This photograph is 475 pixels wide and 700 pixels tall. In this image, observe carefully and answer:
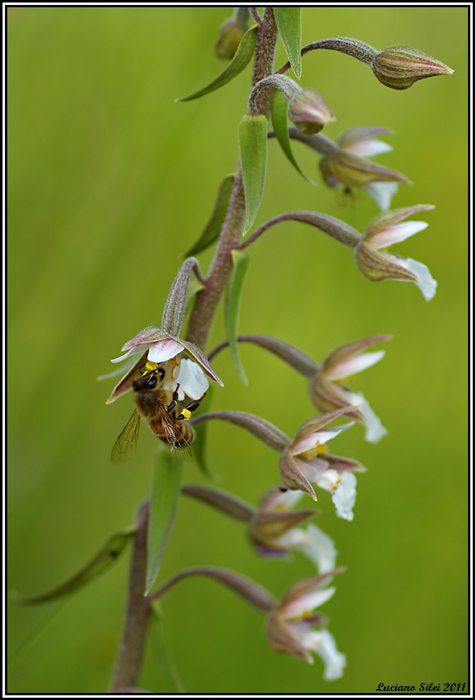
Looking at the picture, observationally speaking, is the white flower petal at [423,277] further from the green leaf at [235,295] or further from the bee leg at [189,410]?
the bee leg at [189,410]

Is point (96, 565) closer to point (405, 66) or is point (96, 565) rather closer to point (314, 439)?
point (314, 439)

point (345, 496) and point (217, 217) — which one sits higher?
point (217, 217)

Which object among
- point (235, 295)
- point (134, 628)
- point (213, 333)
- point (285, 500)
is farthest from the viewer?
point (213, 333)

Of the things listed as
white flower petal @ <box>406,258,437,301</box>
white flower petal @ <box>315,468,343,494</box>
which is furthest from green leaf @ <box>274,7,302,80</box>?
white flower petal @ <box>315,468,343,494</box>

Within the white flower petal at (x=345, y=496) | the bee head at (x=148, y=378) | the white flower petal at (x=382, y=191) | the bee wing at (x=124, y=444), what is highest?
the white flower petal at (x=382, y=191)

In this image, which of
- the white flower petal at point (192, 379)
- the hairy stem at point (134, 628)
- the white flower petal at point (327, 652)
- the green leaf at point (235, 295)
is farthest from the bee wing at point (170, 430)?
the white flower petal at point (327, 652)

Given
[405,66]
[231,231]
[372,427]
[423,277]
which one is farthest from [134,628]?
[405,66]

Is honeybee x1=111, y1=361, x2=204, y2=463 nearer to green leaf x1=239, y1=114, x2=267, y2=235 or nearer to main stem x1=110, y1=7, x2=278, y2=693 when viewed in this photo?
main stem x1=110, y1=7, x2=278, y2=693
